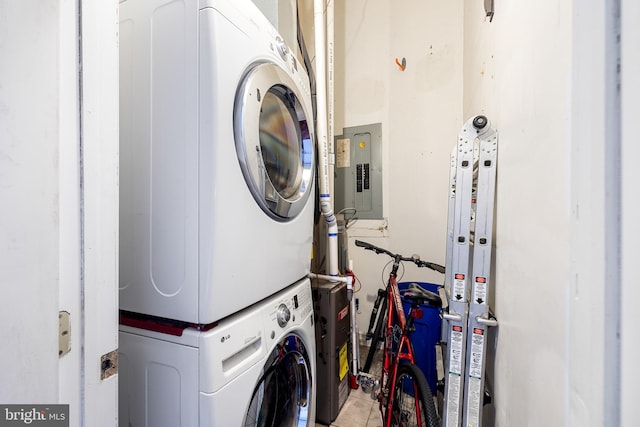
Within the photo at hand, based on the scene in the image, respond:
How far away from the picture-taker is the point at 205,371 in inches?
22.5

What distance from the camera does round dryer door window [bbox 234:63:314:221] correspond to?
66 cm

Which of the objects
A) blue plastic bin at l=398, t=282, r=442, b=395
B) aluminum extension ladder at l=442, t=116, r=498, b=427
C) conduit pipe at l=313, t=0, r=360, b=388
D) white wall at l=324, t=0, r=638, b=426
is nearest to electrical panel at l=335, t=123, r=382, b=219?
white wall at l=324, t=0, r=638, b=426

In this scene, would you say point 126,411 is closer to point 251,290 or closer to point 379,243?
point 251,290

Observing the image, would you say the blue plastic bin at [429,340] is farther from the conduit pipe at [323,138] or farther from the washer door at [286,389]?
the washer door at [286,389]

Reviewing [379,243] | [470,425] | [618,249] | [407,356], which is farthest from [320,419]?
[618,249]

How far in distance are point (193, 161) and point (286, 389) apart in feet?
2.79

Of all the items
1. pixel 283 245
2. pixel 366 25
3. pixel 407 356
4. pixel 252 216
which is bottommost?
pixel 407 356

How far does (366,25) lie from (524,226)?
2.19 metres

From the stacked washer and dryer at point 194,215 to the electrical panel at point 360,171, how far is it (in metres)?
1.48

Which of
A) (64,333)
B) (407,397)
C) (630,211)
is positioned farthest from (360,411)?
(630,211)

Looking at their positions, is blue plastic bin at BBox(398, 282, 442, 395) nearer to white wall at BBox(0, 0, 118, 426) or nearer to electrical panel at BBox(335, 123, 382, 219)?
electrical panel at BBox(335, 123, 382, 219)

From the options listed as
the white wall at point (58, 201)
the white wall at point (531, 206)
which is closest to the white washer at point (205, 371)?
the white wall at point (58, 201)

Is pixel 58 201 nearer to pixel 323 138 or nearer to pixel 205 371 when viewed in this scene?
pixel 205 371

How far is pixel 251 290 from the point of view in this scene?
0.70m
